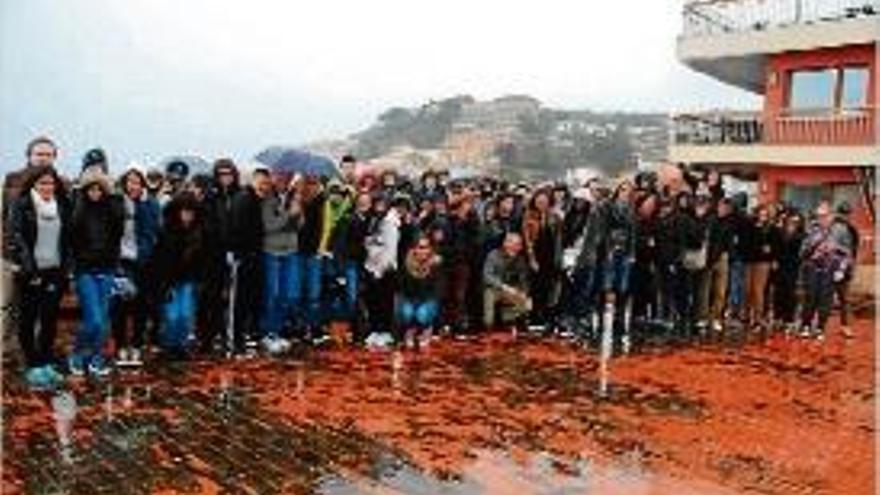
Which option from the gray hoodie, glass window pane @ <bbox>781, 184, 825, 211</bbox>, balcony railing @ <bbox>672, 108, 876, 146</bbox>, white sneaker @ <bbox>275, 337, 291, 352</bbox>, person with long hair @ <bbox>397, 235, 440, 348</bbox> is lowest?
white sneaker @ <bbox>275, 337, 291, 352</bbox>

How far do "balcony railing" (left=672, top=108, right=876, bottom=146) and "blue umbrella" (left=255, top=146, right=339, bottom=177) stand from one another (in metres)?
16.4

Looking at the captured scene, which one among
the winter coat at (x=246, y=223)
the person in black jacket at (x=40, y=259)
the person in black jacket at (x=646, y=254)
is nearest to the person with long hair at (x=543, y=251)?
the person in black jacket at (x=646, y=254)

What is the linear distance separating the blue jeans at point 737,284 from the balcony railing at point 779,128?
39.8ft

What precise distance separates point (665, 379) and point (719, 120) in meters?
20.4

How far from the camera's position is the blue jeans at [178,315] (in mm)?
10844

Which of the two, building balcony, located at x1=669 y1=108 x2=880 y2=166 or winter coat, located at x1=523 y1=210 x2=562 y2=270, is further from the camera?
building balcony, located at x1=669 y1=108 x2=880 y2=166

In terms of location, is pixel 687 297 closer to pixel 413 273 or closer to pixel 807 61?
pixel 413 273

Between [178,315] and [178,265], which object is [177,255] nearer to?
[178,265]

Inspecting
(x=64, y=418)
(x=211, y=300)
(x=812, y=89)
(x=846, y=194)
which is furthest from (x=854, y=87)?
(x=64, y=418)

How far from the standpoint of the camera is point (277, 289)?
11.9 meters

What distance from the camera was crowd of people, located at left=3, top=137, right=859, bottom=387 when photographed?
986cm

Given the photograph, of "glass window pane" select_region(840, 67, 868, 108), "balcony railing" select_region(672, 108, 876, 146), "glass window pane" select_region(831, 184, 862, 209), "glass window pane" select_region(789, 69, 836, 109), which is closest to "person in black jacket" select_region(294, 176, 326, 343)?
"balcony railing" select_region(672, 108, 876, 146)

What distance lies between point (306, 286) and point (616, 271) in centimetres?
359

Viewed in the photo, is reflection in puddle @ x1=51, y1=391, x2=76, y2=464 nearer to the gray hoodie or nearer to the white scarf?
the white scarf
